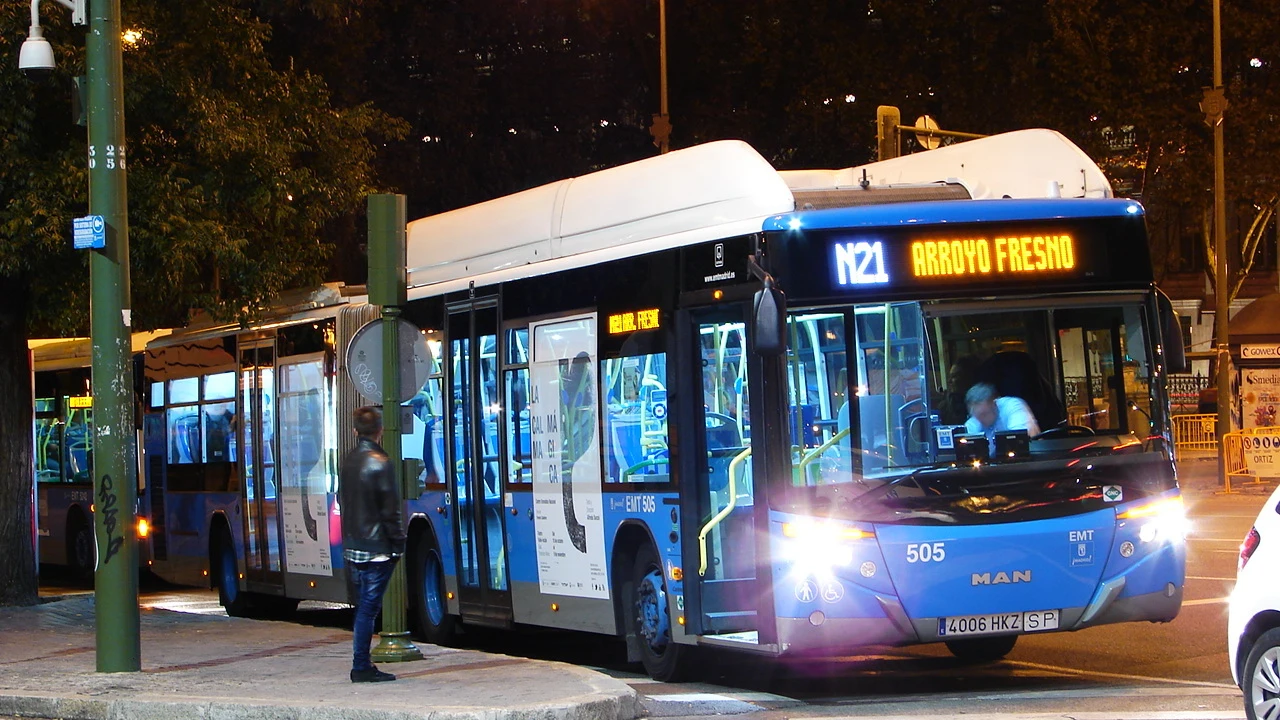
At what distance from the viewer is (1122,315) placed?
10.5 metres

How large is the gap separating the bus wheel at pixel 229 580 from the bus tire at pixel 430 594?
393 centimetres

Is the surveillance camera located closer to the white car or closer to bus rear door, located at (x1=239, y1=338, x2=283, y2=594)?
bus rear door, located at (x1=239, y1=338, x2=283, y2=594)

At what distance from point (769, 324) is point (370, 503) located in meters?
2.82

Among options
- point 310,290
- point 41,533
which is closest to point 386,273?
point 310,290

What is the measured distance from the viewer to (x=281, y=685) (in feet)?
36.2

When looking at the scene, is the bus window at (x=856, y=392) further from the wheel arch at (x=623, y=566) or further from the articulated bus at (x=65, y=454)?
the articulated bus at (x=65, y=454)

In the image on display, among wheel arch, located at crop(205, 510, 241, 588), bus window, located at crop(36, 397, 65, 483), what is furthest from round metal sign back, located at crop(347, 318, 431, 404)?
bus window, located at crop(36, 397, 65, 483)

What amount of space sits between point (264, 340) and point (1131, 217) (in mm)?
9765

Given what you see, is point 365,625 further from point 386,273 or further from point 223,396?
point 223,396

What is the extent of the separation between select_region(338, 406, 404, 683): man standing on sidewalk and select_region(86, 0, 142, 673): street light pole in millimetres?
1791

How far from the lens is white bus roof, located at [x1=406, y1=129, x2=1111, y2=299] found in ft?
35.6

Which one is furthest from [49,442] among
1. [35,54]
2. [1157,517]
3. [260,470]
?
[1157,517]

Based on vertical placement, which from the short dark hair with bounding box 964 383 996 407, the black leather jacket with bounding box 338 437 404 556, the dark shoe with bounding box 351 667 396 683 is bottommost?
the dark shoe with bounding box 351 667 396 683

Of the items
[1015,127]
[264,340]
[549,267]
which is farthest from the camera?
[1015,127]
